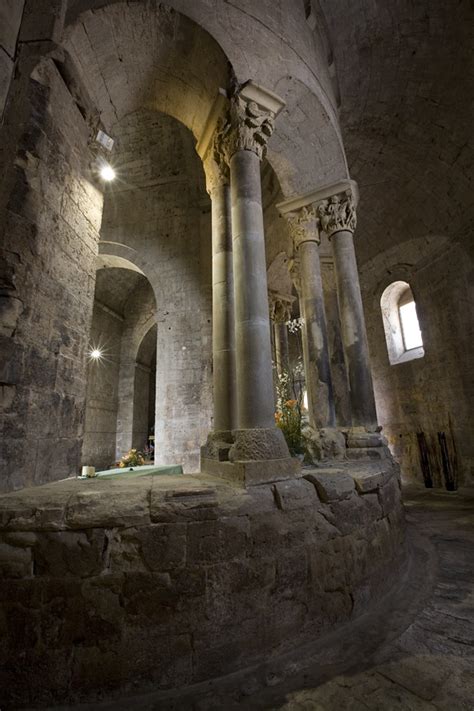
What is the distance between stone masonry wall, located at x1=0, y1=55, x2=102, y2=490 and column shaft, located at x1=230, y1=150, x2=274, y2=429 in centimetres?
181

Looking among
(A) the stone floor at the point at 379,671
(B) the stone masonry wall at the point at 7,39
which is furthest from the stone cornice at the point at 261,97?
(A) the stone floor at the point at 379,671

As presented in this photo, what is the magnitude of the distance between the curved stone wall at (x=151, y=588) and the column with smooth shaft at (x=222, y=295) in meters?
1.73

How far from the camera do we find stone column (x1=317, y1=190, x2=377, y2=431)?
17.4 ft

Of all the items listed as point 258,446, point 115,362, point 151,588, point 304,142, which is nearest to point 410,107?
point 304,142

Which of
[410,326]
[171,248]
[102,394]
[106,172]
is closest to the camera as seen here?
[106,172]

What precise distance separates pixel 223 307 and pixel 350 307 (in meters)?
2.50

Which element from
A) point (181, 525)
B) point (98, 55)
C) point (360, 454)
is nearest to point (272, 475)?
point (181, 525)

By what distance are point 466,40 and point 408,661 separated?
9469 mm

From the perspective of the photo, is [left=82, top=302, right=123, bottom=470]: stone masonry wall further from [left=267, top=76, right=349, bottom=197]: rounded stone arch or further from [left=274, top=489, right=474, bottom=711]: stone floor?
[left=274, top=489, right=474, bottom=711]: stone floor

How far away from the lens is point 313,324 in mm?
5723

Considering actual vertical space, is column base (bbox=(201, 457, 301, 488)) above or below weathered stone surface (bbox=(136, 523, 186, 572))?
above

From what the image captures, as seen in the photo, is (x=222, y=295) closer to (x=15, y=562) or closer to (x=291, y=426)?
(x=291, y=426)

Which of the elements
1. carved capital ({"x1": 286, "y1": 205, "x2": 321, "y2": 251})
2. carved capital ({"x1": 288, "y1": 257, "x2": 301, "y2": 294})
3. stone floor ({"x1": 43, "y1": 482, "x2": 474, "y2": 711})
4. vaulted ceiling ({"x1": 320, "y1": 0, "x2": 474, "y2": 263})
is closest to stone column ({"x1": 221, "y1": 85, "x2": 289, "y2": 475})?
Answer: stone floor ({"x1": 43, "y1": 482, "x2": 474, "y2": 711})

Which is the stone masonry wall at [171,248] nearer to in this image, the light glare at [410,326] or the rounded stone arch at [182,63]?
the rounded stone arch at [182,63]
